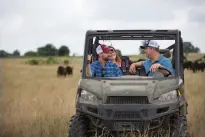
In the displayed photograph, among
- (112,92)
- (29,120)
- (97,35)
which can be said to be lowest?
(29,120)

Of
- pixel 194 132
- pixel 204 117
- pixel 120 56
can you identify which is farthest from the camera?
pixel 204 117

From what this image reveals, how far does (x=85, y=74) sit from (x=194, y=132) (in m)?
2.39

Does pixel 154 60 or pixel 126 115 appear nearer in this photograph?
pixel 126 115

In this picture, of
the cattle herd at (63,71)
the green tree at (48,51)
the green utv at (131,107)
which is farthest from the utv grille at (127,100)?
the green tree at (48,51)

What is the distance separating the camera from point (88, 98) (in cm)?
849

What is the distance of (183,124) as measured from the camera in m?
8.45

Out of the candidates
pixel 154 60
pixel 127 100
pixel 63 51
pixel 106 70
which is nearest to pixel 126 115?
pixel 127 100

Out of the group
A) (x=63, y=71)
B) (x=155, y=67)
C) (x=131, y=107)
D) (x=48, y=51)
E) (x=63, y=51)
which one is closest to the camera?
(x=131, y=107)

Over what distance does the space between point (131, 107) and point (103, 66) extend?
979 mm

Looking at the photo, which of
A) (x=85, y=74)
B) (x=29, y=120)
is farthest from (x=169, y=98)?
(x=29, y=120)

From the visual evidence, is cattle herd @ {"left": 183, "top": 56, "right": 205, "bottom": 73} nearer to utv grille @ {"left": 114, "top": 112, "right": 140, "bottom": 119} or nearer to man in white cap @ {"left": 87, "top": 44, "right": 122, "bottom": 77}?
man in white cap @ {"left": 87, "top": 44, "right": 122, "bottom": 77}

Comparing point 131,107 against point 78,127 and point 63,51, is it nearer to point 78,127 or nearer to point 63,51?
point 78,127

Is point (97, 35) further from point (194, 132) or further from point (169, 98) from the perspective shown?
point (194, 132)

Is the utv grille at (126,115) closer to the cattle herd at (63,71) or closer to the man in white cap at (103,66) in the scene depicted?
the man in white cap at (103,66)
